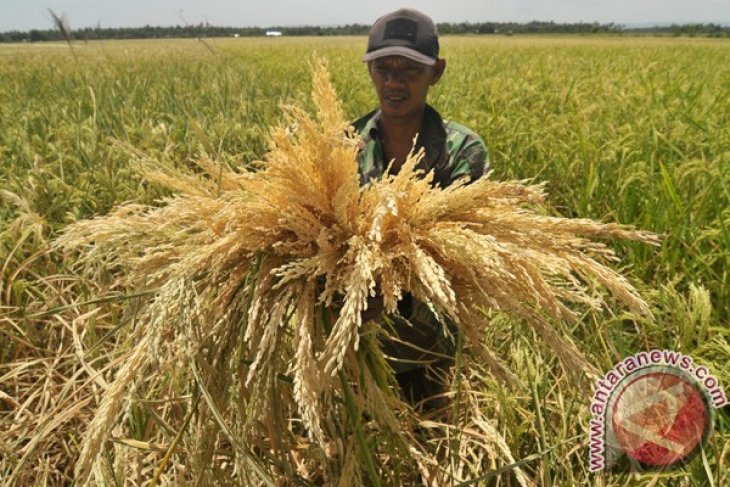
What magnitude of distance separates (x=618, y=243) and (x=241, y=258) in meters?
1.84

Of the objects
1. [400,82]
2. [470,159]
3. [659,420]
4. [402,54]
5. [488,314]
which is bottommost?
[488,314]

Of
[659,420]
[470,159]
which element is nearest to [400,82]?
[470,159]

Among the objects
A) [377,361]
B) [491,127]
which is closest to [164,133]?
[491,127]

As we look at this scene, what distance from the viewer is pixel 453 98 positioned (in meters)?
4.43

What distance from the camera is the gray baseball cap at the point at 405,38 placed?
1836 millimetres

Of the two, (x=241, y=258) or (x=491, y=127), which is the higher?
(x=241, y=258)

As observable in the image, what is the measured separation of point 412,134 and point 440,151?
153 millimetres

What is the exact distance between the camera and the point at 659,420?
3.64 feet

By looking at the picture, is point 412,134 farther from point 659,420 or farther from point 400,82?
point 659,420

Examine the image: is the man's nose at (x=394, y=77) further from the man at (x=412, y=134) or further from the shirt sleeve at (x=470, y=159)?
the shirt sleeve at (x=470, y=159)

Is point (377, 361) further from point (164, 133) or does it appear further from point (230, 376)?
point (164, 133)

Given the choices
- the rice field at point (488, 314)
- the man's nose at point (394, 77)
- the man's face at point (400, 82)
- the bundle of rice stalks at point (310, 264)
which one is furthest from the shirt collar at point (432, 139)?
the bundle of rice stalks at point (310, 264)

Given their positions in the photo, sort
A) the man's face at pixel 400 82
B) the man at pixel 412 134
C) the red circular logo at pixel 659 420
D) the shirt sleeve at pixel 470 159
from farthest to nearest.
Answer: the shirt sleeve at pixel 470 159
the man's face at pixel 400 82
the man at pixel 412 134
the red circular logo at pixel 659 420

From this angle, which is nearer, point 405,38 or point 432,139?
point 405,38
